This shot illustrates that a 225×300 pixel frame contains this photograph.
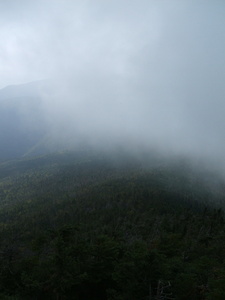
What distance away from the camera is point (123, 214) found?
151 metres

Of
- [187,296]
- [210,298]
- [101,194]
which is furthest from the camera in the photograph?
[101,194]

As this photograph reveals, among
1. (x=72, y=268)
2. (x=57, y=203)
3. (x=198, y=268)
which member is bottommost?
(x=57, y=203)

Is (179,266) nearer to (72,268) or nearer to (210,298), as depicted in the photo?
(210,298)

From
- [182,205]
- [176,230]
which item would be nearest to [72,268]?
[176,230]

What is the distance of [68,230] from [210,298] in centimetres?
2121

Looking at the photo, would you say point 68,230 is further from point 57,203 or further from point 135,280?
point 57,203

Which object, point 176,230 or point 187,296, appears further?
point 176,230

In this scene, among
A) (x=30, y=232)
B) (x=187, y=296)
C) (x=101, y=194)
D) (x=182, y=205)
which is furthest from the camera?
(x=101, y=194)

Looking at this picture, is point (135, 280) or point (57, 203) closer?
point (135, 280)

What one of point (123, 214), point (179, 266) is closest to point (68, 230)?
point (179, 266)

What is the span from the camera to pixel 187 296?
98.1 ft

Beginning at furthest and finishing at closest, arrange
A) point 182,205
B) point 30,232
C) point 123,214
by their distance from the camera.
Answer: point 182,205 < point 123,214 < point 30,232

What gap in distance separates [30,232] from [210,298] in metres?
122

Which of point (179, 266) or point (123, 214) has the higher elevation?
point (179, 266)
